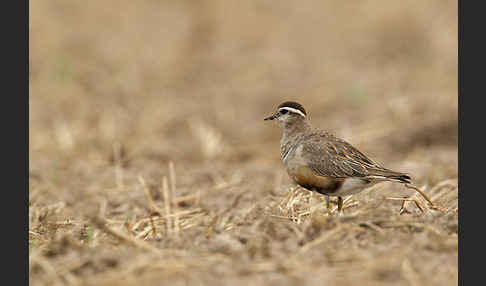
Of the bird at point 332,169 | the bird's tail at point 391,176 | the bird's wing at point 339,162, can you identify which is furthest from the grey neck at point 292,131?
the bird's tail at point 391,176

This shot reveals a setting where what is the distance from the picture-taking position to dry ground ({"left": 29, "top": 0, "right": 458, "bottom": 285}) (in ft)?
15.3

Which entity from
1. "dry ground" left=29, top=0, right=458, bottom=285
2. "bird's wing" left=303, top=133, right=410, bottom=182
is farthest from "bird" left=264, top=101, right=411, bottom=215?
"dry ground" left=29, top=0, right=458, bottom=285

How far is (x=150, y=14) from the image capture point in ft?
57.4

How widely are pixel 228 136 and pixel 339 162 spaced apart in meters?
6.13

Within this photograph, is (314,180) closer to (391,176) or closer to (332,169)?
(332,169)

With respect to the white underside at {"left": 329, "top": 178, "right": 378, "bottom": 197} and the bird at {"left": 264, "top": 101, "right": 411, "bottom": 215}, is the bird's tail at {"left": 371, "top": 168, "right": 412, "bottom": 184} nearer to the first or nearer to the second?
the bird at {"left": 264, "top": 101, "right": 411, "bottom": 215}

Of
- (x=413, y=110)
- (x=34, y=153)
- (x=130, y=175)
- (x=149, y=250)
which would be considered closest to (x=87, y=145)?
(x=34, y=153)

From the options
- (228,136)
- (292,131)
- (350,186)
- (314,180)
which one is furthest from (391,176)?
(228,136)

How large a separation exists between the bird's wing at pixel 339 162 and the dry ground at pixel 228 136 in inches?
15.1

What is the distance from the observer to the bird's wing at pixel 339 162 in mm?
6281

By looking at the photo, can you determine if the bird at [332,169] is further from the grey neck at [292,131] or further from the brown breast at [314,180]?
the grey neck at [292,131]

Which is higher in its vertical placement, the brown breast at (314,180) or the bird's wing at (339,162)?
the bird's wing at (339,162)

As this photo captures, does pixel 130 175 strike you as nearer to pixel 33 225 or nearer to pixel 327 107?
pixel 33 225

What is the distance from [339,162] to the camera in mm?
6379
